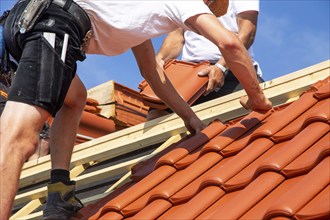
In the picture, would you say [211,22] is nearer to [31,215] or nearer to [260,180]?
[260,180]

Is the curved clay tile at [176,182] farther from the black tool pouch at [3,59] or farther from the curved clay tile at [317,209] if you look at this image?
the curved clay tile at [317,209]

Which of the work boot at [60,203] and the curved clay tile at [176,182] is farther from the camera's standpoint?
Answer: the work boot at [60,203]

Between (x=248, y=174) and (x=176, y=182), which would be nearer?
(x=248, y=174)

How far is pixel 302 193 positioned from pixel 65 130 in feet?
5.52

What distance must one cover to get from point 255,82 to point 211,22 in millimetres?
446

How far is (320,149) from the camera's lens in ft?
11.5

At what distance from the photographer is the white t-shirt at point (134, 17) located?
3971 millimetres

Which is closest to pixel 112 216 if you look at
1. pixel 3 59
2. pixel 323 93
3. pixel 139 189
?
pixel 139 189

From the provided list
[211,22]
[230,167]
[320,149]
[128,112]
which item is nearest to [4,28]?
[211,22]

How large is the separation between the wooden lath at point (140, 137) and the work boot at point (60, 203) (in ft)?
2.14

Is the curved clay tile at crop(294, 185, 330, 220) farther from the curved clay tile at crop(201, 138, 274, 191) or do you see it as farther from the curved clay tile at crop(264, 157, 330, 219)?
the curved clay tile at crop(201, 138, 274, 191)

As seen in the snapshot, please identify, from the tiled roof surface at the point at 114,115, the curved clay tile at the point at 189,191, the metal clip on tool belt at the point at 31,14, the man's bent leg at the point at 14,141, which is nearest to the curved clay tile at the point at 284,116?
the curved clay tile at the point at 189,191

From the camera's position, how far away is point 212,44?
6062 millimetres

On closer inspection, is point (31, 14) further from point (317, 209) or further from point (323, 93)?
point (317, 209)
